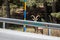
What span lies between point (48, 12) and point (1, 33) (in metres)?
13.3

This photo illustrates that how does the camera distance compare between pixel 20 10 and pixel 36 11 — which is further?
pixel 20 10

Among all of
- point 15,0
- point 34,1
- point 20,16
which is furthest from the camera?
point 20,16

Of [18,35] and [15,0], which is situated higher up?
[15,0]

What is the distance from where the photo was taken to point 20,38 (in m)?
9.76

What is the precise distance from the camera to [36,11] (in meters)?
24.2

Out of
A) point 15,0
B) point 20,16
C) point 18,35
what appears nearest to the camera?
point 18,35

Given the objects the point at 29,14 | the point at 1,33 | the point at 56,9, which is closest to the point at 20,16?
the point at 29,14

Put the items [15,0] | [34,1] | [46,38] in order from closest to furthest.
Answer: [46,38], [34,1], [15,0]

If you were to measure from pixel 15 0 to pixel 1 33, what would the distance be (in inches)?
510

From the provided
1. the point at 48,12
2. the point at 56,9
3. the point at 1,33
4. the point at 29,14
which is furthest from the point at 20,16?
the point at 1,33

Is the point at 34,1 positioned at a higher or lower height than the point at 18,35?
higher

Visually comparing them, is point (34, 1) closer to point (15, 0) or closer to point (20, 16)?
point (15, 0)

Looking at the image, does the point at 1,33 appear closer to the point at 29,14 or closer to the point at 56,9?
the point at 56,9

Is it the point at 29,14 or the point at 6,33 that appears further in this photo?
the point at 29,14
